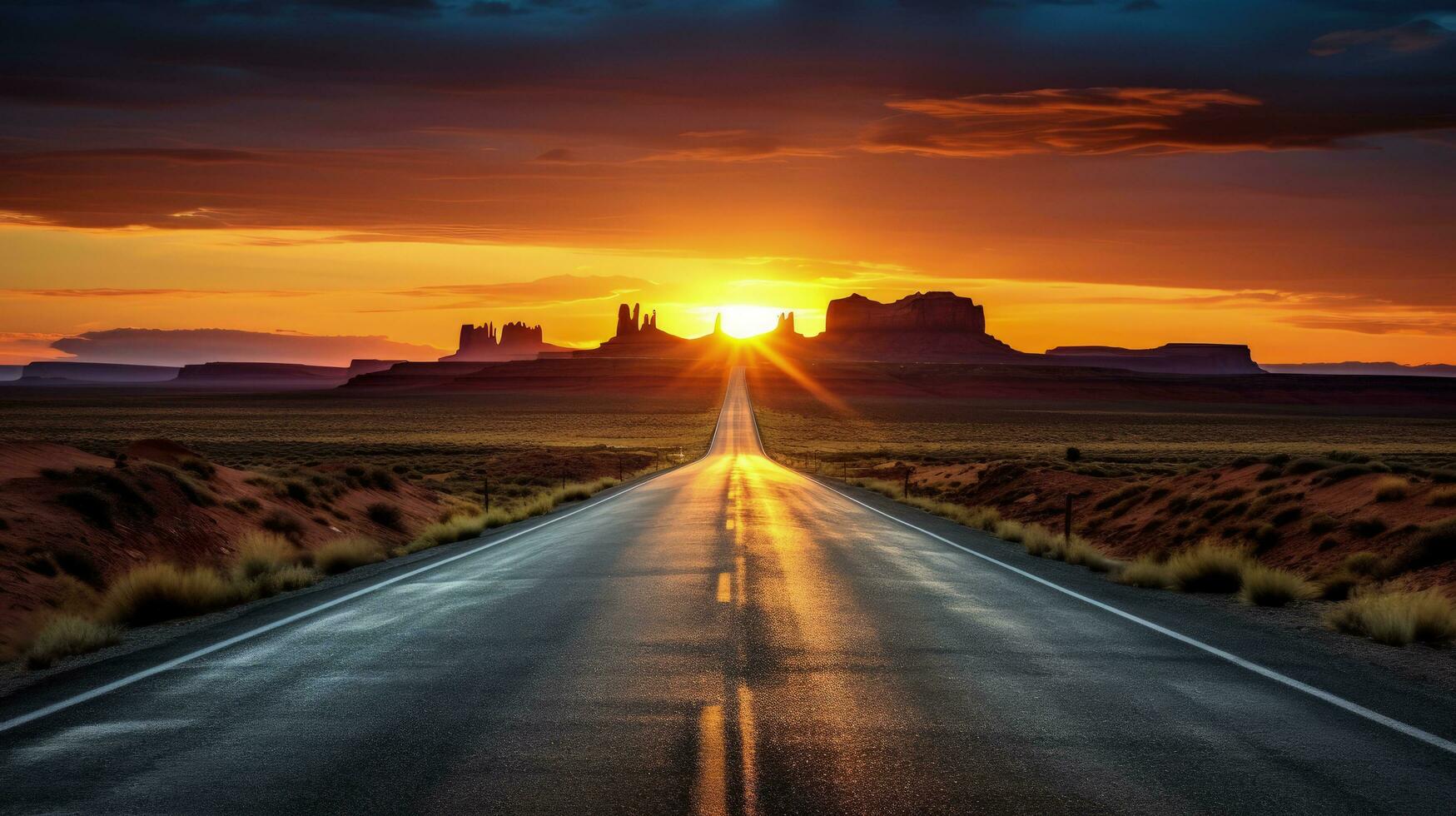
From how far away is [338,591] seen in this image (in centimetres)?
1250

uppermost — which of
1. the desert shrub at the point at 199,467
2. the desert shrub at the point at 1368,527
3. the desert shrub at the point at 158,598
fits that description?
the desert shrub at the point at 1368,527

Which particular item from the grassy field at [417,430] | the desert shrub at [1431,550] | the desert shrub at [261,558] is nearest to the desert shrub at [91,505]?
the desert shrub at [261,558]

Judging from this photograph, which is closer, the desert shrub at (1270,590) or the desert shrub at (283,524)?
the desert shrub at (1270,590)

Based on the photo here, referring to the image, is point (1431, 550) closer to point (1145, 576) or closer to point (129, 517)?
point (1145, 576)

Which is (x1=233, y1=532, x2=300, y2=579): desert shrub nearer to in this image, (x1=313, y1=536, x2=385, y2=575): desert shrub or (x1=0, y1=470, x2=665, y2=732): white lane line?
(x1=313, y1=536, x2=385, y2=575): desert shrub

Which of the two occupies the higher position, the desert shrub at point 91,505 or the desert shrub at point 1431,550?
the desert shrub at point 1431,550

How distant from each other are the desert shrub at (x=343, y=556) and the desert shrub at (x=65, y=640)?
207 inches

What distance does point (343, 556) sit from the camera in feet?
50.2

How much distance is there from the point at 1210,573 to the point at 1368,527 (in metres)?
4.46

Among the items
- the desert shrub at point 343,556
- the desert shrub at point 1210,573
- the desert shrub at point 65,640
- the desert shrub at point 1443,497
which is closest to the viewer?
the desert shrub at point 65,640

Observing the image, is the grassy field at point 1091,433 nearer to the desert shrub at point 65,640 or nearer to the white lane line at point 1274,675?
the white lane line at point 1274,675

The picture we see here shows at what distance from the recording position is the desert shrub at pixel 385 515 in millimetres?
24438

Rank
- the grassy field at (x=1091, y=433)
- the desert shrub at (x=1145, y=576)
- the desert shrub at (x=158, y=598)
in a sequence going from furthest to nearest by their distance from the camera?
the grassy field at (x=1091, y=433), the desert shrub at (x=1145, y=576), the desert shrub at (x=158, y=598)

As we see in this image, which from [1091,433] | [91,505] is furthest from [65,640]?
[1091,433]
